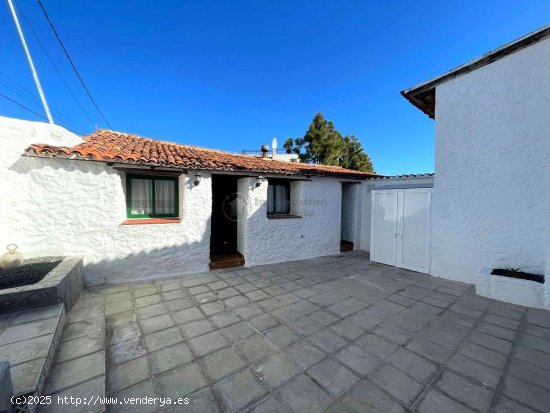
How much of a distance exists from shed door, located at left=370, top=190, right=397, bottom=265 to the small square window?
309cm

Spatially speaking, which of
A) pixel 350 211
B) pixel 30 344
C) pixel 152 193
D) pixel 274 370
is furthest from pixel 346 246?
pixel 30 344

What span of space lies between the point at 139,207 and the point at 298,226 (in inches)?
194

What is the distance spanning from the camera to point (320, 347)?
314cm

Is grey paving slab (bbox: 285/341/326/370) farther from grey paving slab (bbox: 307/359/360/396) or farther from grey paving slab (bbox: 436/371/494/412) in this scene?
grey paving slab (bbox: 436/371/494/412)

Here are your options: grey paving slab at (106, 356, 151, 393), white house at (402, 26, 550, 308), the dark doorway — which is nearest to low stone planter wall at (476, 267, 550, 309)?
white house at (402, 26, 550, 308)

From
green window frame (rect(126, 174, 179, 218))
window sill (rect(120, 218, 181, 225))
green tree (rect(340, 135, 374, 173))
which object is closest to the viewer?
window sill (rect(120, 218, 181, 225))

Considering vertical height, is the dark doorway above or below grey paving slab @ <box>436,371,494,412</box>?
above

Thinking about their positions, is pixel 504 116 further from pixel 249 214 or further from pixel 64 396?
pixel 64 396

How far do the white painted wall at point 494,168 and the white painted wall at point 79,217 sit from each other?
6.91 m

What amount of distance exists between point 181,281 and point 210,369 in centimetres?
325

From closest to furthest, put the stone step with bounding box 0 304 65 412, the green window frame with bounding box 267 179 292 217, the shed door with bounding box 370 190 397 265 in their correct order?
1. the stone step with bounding box 0 304 65 412
2. the shed door with bounding box 370 190 397 265
3. the green window frame with bounding box 267 179 292 217

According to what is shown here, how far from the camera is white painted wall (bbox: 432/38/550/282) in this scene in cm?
468

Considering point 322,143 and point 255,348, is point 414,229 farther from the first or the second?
point 322,143

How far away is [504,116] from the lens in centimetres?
508
